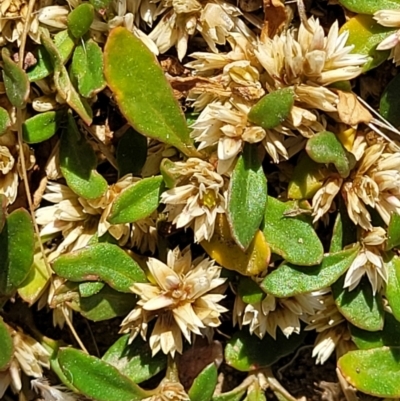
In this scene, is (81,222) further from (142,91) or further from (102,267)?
(142,91)

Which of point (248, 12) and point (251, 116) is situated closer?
point (251, 116)

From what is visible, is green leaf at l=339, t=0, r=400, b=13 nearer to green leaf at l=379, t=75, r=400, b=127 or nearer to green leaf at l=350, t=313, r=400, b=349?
green leaf at l=379, t=75, r=400, b=127

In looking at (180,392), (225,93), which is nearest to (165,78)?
(225,93)

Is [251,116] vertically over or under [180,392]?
over

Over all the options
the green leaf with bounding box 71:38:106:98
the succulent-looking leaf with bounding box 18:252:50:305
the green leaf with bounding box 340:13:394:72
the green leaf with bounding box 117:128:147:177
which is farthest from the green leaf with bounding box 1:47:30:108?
the green leaf with bounding box 340:13:394:72

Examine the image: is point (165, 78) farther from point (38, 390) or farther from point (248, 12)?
point (38, 390)

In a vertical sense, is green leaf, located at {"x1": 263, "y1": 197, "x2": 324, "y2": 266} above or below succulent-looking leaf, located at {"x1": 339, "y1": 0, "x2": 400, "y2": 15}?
below
